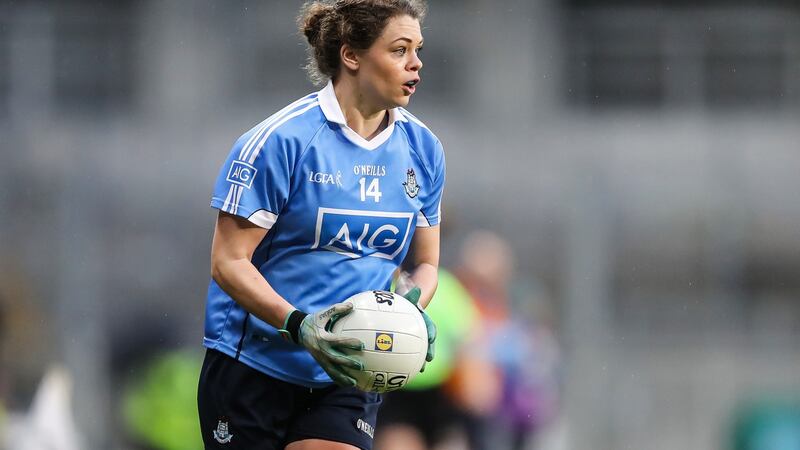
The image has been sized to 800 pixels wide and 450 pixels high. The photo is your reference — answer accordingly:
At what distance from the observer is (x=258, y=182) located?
3.16 meters

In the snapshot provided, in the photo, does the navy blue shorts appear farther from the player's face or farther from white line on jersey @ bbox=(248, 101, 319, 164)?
the player's face

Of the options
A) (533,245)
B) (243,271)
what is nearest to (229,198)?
(243,271)

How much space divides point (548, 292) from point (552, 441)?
854mm

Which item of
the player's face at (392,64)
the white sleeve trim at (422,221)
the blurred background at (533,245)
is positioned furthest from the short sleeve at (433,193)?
the blurred background at (533,245)

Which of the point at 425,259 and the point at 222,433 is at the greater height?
the point at 425,259

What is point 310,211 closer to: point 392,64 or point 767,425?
point 392,64

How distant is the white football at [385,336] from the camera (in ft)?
10.1

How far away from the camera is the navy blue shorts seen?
330 centimetres

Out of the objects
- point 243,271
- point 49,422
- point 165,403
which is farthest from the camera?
point 165,403

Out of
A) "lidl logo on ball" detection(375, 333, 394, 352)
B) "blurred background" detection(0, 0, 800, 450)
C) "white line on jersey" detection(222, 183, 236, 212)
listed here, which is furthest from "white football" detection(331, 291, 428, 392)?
"blurred background" detection(0, 0, 800, 450)

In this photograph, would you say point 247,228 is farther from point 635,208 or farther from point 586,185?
point 635,208

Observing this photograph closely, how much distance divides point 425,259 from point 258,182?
2.20 ft

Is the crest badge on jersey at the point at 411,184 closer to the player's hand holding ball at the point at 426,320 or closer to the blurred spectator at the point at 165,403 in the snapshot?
the player's hand holding ball at the point at 426,320

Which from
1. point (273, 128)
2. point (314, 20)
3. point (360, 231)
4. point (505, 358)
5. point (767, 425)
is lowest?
point (767, 425)
